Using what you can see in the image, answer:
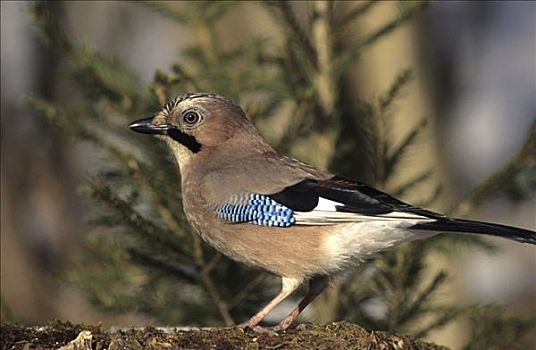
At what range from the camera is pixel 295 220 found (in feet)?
13.4

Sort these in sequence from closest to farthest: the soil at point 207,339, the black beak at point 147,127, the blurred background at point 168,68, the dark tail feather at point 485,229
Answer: the soil at point 207,339, the dark tail feather at point 485,229, the black beak at point 147,127, the blurred background at point 168,68

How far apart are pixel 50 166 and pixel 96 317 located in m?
1.49

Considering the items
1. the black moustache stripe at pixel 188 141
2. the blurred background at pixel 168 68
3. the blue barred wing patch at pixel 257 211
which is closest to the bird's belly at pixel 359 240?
the blue barred wing patch at pixel 257 211

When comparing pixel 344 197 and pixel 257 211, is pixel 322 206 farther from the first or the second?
pixel 257 211

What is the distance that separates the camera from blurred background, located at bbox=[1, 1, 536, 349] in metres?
7.50

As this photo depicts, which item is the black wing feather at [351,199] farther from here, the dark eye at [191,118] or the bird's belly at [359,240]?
the dark eye at [191,118]

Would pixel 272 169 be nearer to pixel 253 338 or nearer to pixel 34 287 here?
pixel 253 338

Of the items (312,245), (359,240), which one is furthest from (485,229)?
(312,245)

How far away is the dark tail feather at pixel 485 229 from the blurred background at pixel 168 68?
9.47ft

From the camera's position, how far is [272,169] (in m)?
4.24

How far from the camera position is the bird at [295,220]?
158 inches

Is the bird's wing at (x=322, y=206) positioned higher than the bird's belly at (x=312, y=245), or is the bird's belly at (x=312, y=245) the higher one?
the bird's wing at (x=322, y=206)

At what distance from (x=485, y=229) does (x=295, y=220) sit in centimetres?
70

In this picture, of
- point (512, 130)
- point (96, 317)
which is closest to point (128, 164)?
point (96, 317)
